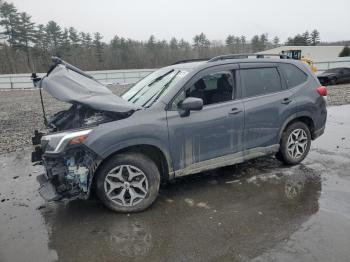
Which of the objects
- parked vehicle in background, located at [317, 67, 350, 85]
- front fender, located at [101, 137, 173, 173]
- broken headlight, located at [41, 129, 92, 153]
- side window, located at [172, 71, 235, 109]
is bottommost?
parked vehicle in background, located at [317, 67, 350, 85]

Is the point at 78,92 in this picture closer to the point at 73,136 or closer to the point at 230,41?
the point at 73,136

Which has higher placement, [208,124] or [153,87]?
[153,87]

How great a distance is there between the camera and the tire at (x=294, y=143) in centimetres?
528

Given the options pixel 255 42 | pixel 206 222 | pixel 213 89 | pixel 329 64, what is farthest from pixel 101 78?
pixel 255 42

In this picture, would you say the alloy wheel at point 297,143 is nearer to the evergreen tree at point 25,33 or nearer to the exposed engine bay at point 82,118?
the exposed engine bay at point 82,118

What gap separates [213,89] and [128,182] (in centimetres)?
179

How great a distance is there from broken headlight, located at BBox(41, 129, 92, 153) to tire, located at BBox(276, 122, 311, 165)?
323 centimetres

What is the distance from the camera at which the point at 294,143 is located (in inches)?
212

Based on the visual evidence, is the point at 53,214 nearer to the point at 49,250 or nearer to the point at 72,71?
the point at 49,250

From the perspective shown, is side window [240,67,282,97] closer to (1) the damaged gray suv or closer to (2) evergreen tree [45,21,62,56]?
(1) the damaged gray suv

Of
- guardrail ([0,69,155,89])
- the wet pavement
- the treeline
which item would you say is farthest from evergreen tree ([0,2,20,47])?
the wet pavement

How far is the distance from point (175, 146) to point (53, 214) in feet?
5.88

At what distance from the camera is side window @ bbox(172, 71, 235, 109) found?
14.4 ft

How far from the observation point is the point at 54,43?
61594mm
